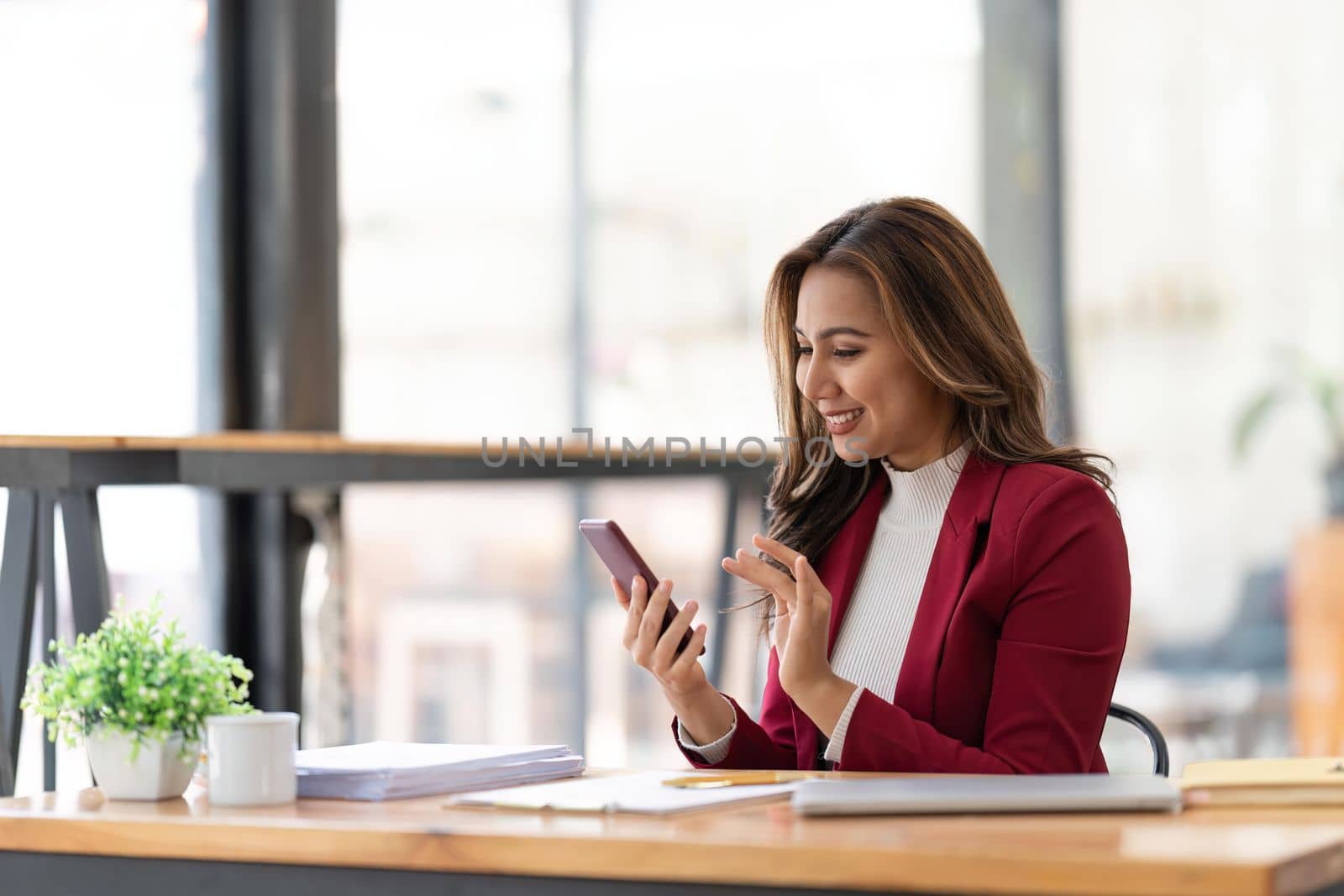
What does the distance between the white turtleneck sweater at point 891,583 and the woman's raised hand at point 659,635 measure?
6.1 inches

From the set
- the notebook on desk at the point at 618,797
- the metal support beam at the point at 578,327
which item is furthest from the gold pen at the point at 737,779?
the metal support beam at the point at 578,327

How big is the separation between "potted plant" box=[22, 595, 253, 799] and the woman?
46 cm

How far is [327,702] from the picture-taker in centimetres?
298

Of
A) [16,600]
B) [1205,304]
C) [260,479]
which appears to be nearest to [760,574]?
[16,600]

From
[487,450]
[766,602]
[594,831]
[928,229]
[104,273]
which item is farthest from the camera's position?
[104,273]

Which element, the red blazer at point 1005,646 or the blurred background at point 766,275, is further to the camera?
Answer: the blurred background at point 766,275

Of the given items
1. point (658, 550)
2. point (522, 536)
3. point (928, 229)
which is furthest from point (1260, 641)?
point (928, 229)

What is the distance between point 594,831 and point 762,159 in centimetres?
343

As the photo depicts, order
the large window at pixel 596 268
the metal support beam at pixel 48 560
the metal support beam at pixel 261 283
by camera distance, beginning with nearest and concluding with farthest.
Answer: the metal support beam at pixel 48 560
the metal support beam at pixel 261 283
the large window at pixel 596 268

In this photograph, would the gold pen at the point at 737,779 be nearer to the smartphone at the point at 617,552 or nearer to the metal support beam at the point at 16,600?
the smartphone at the point at 617,552

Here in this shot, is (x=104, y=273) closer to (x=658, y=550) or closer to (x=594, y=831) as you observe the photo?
(x=658, y=550)

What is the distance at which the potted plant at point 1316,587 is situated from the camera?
4.37 meters

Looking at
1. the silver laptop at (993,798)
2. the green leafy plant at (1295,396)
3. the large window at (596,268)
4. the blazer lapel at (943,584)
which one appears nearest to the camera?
the silver laptop at (993,798)

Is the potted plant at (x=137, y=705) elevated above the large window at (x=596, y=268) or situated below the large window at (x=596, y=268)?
below
